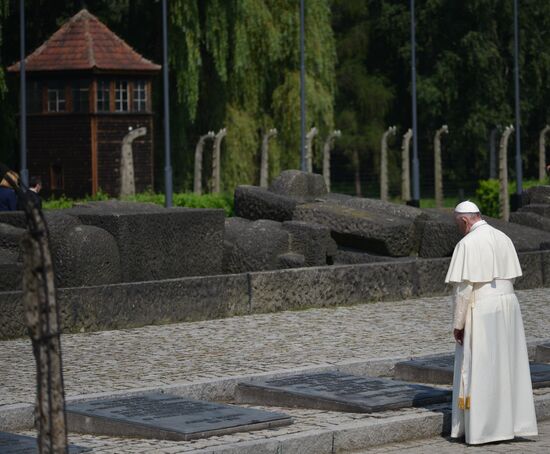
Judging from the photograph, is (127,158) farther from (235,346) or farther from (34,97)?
(235,346)

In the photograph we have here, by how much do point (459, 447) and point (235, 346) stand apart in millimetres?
4663

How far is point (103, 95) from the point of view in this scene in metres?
37.0

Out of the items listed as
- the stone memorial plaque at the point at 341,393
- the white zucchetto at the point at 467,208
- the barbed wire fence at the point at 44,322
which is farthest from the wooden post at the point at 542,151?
the barbed wire fence at the point at 44,322

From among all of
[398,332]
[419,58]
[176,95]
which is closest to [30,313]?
[398,332]

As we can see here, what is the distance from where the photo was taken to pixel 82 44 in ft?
124

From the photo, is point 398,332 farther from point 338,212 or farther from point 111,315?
point 338,212

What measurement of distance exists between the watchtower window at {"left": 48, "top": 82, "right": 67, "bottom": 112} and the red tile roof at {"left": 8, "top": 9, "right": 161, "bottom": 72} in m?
0.41

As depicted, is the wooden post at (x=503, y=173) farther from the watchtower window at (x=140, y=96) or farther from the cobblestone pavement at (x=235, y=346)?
the cobblestone pavement at (x=235, y=346)

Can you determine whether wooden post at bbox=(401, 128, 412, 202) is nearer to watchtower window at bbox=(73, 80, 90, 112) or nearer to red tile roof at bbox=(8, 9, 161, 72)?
red tile roof at bbox=(8, 9, 161, 72)

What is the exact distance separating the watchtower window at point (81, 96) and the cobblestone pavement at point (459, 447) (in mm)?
27057

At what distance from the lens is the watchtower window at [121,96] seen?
1460 inches

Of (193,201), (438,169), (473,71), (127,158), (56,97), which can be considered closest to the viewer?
(127,158)

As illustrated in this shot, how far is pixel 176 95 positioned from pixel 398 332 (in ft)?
82.2

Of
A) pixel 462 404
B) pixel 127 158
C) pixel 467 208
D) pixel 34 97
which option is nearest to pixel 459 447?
pixel 462 404
